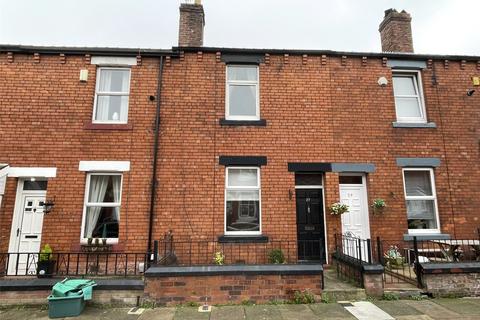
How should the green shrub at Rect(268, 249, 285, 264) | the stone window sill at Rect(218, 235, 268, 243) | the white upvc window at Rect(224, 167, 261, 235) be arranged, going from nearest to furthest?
the green shrub at Rect(268, 249, 285, 264)
the stone window sill at Rect(218, 235, 268, 243)
the white upvc window at Rect(224, 167, 261, 235)

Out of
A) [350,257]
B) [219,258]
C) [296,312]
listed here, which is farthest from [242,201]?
[296,312]

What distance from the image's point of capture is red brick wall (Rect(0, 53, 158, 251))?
8.23 metres

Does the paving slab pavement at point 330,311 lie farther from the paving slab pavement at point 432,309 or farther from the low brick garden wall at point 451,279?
the low brick garden wall at point 451,279

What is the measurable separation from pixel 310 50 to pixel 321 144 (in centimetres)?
294

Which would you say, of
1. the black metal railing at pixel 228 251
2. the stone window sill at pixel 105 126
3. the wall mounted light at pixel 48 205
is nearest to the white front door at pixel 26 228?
the wall mounted light at pixel 48 205

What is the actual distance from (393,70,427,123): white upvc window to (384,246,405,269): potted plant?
3.98 m

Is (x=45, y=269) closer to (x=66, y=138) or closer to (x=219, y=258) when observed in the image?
(x=66, y=138)

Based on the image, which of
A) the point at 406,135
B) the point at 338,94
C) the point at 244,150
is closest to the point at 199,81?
the point at 244,150

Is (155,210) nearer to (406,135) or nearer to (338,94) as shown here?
(338,94)

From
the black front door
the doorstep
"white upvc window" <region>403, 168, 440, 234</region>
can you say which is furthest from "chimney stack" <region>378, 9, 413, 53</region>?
the doorstep

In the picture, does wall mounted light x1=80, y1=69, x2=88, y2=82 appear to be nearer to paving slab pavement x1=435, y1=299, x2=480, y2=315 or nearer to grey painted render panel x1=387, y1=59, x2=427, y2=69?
grey painted render panel x1=387, y1=59, x2=427, y2=69

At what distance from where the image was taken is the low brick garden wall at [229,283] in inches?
245

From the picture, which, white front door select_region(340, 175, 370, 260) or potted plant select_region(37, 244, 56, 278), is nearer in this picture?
potted plant select_region(37, 244, 56, 278)

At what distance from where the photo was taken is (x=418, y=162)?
30.1 ft
